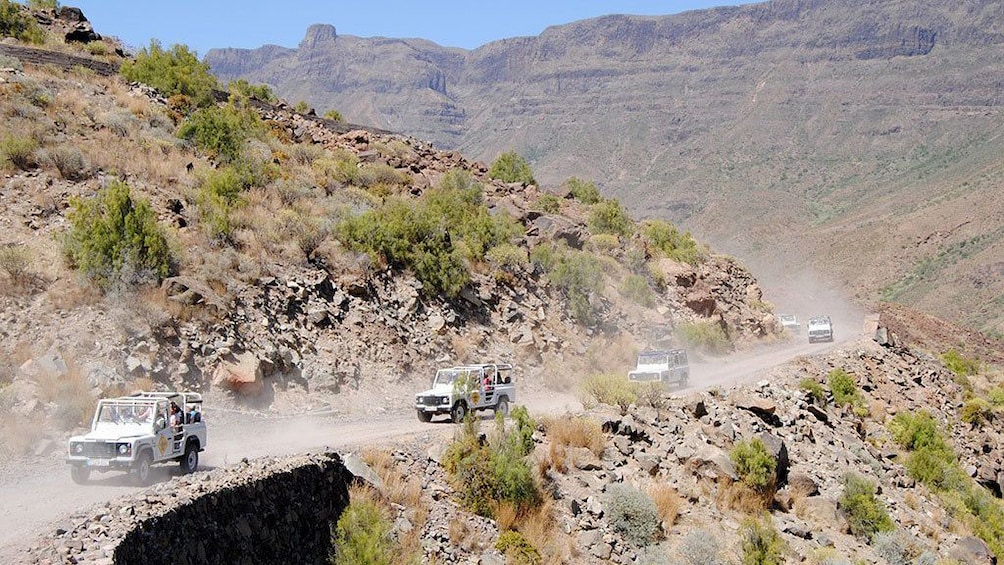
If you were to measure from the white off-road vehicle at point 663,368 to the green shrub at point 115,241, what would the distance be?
1529 centimetres

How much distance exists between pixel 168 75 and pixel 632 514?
3421 cm

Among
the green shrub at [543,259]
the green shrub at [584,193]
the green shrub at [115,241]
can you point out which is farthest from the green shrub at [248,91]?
the green shrub at [115,241]

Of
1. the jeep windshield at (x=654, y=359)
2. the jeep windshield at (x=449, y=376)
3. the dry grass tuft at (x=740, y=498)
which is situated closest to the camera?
the dry grass tuft at (x=740, y=498)

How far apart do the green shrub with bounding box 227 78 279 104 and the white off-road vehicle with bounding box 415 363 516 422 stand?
102ft

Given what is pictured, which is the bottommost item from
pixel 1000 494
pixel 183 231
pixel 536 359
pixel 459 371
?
pixel 1000 494

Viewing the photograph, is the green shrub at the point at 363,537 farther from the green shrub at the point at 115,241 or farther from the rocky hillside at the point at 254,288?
the green shrub at the point at 115,241

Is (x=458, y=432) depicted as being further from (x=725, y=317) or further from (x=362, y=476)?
(x=725, y=317)

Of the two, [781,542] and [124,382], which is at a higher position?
[124,382]

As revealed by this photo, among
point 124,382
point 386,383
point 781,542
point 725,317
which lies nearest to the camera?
point 781,542

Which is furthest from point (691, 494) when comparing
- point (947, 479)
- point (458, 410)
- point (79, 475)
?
point (947, 479)

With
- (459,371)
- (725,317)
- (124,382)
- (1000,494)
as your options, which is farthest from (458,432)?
(725,317)

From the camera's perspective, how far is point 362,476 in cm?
1330

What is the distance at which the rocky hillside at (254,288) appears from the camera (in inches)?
810

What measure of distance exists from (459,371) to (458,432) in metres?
5.86
